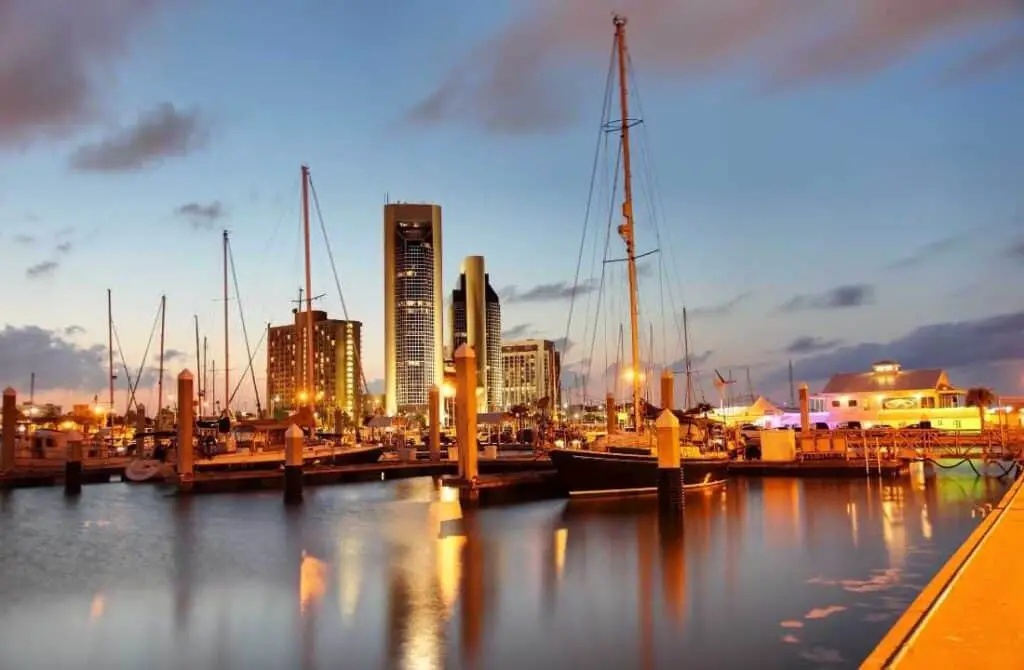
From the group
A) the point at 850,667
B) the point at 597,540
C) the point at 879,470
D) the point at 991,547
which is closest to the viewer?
the point at 850,667

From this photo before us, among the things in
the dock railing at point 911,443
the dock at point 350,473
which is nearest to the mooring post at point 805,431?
the dock railing at point 911,443

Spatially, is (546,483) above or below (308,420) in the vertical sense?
below

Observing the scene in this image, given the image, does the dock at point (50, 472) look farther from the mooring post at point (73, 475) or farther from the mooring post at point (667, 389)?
the mooring post at point (667, 389)

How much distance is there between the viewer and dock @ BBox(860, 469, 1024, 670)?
7.76 meters

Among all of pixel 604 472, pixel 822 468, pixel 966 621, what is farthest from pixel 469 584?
pixel 822 468

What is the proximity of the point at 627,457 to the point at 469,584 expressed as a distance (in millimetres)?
17757

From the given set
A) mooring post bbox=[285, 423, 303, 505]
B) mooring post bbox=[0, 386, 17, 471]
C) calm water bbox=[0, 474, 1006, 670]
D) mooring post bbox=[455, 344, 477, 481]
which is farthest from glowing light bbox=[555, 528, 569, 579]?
mooring post bbox=[0, 386, 17, 471]

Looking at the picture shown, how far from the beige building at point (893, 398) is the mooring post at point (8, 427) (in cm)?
6014

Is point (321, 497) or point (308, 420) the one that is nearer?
point (321, 497)

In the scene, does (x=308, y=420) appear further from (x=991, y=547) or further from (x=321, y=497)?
(x=991, y=547)

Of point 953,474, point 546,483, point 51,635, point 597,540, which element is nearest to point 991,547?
point 597,540

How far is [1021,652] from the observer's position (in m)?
7.91

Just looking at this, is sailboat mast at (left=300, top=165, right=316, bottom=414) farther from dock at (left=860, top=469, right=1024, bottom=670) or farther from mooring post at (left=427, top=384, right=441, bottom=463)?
dock at (left=860, top=469, right=1024, bottom=670)

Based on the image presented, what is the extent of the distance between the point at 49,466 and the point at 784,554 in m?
46.8
